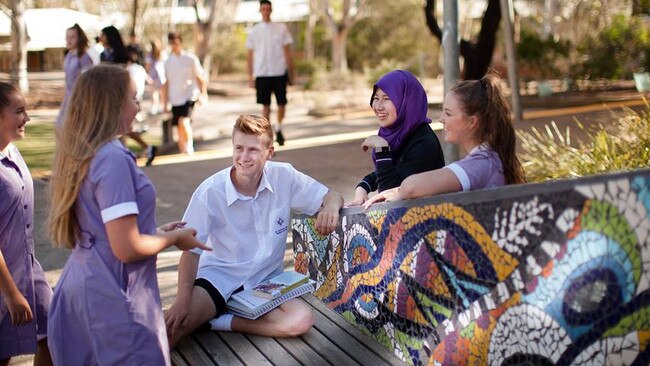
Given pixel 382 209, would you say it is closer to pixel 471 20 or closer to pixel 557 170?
pixel 557 170

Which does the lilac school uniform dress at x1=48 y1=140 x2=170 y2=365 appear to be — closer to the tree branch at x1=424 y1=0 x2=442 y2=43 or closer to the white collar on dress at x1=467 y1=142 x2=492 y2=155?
the white collar on dress at x1=467 y1=142 x2=492 y2=155

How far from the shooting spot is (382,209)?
396cm

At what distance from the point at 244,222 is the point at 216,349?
678 millimetres

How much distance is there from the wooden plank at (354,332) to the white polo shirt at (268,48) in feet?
23.7

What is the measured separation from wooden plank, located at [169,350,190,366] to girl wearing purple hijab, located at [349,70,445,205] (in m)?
1.22

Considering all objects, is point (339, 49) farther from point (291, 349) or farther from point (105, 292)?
point (105, 292)

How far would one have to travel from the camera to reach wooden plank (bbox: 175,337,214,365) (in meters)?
4.14

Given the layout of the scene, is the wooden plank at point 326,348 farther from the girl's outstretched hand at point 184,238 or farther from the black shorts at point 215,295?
the girl's outstretched hand at point 184,238

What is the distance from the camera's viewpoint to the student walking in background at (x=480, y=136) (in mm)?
3746

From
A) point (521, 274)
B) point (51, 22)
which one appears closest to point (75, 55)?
point (521, 274)

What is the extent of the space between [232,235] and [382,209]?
3.19 feet

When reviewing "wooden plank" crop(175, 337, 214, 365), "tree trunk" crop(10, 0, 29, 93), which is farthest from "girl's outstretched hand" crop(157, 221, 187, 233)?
"tree trunk" crop(10, 0, 29, 93)

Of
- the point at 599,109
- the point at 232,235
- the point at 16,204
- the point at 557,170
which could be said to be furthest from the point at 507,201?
the point at 599,109

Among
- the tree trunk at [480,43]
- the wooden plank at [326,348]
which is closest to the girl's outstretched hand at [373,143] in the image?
the wooden plank at [326,348]
